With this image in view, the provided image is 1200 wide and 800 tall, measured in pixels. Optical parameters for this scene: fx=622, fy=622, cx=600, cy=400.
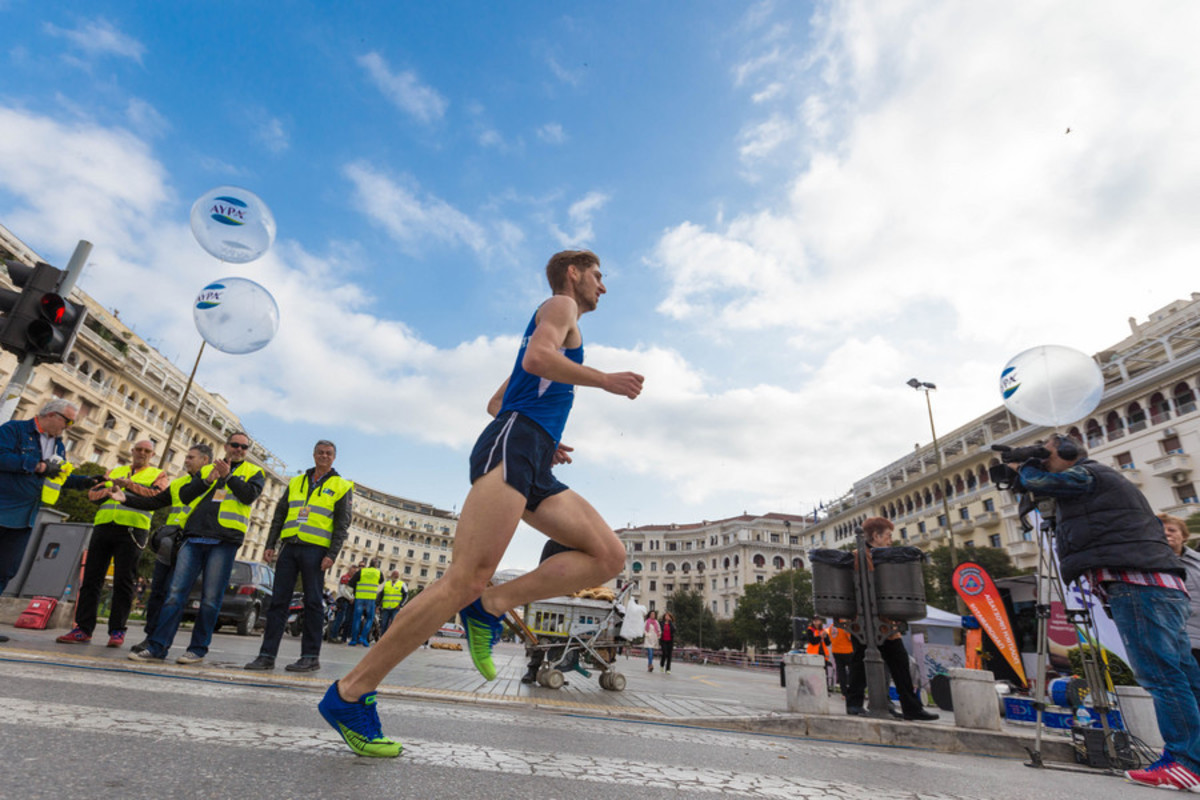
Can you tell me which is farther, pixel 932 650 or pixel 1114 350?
pixel 1114 350

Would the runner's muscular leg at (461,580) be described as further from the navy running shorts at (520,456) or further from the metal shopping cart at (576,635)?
the metal shopping cart at (576,635)

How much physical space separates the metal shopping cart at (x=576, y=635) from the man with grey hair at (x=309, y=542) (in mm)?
2120

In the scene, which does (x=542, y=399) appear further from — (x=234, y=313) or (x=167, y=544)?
(x=234, y=313)

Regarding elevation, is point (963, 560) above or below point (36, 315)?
above

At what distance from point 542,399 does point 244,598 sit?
40.5 ft

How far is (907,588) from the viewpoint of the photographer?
218 inches

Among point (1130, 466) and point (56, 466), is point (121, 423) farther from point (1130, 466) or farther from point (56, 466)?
point (1130, 466)

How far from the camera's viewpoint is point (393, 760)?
1.97 metres

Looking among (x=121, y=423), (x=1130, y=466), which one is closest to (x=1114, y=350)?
(x=1130, y=466)

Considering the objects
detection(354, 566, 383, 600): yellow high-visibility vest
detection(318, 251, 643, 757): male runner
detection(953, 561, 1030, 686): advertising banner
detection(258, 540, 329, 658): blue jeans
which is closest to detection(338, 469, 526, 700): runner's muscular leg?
detection(318, 251, 643, 757): male runner

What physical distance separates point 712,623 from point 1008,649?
69.6 m

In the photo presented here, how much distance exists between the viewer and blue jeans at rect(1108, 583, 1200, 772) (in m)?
3.35

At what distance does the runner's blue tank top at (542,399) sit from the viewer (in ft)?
8.07

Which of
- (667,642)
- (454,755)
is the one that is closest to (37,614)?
(454,755)
